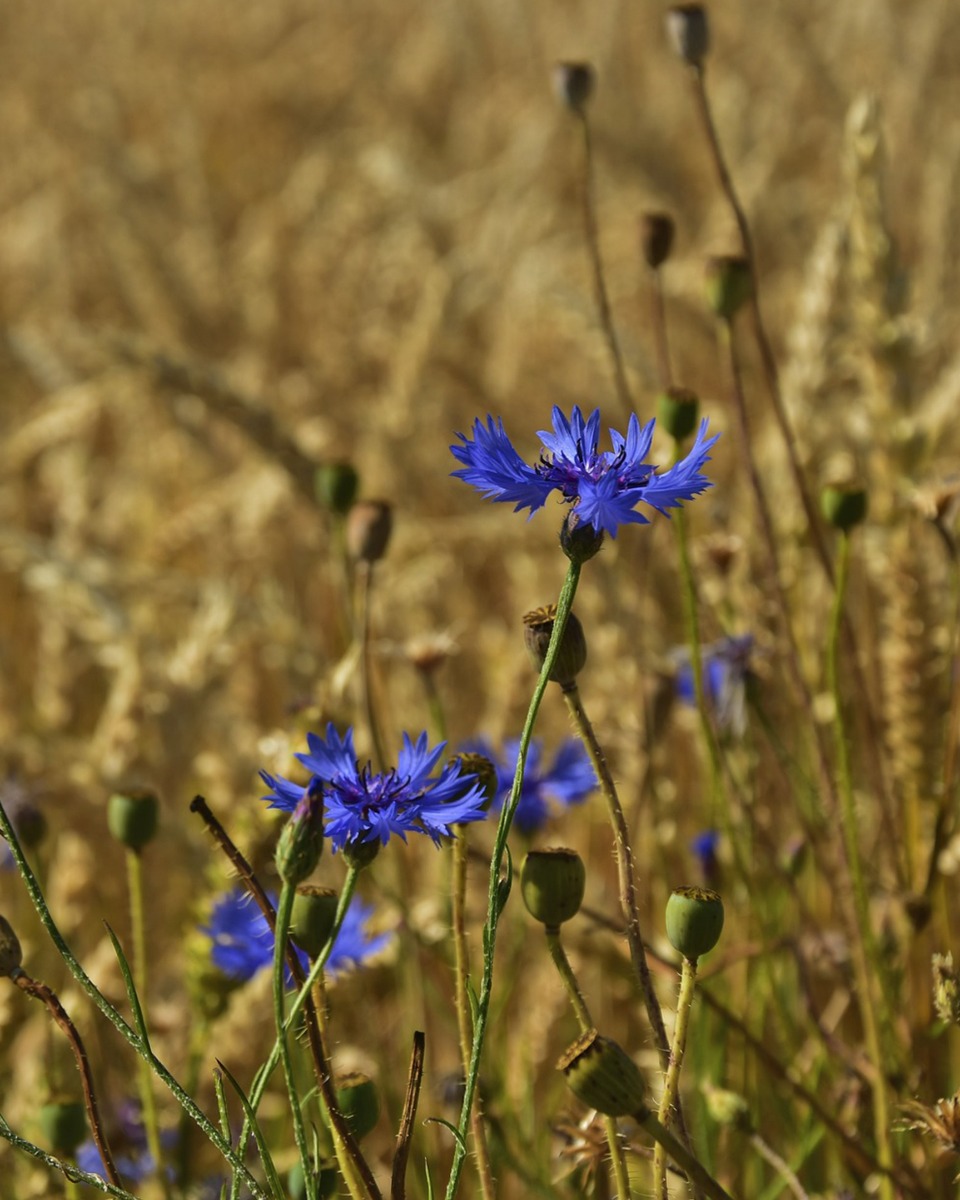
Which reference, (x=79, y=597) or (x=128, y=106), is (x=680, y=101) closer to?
(x=128, y=106)

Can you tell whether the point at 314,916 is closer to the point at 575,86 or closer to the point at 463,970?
the point at 463,970

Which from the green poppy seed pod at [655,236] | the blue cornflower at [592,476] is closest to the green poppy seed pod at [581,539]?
the blue cornflower at [592,476]

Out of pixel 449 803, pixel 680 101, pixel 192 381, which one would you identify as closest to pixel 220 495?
pixel 192 381

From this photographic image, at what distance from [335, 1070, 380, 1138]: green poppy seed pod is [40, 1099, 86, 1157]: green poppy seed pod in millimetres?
136

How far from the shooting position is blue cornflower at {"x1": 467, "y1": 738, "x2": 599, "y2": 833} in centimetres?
81

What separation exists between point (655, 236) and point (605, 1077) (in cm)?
59

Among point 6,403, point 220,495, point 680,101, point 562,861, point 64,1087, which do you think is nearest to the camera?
point 562,861

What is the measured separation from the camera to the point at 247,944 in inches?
28.3

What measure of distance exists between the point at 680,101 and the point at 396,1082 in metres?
2.35

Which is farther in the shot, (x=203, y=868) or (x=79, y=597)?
(x=79, y=597)

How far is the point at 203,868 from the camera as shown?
1.04 metres

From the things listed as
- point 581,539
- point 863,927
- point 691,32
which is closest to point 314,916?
point 581,539

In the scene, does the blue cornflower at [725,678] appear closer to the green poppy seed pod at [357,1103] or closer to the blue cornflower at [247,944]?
the blue cornflower at [247,944]

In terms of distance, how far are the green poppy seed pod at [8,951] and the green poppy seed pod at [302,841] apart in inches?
4.6
